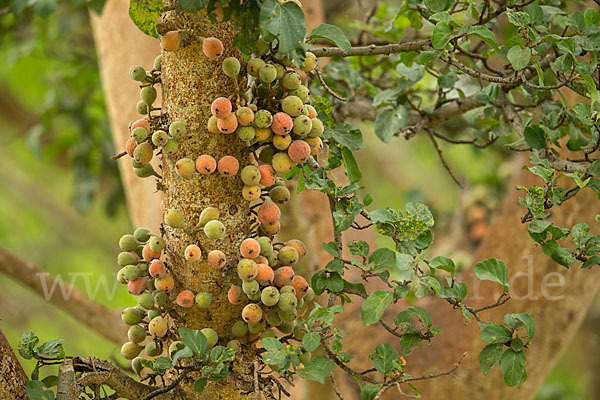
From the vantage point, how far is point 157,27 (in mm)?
882

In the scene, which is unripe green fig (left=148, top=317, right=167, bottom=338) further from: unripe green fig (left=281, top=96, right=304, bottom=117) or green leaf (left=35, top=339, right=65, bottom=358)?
unripe green fig (left=281, top=96, right=304, bottom=117)

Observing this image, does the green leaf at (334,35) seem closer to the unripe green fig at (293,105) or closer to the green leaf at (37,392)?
the unripe green fig at (293,105)

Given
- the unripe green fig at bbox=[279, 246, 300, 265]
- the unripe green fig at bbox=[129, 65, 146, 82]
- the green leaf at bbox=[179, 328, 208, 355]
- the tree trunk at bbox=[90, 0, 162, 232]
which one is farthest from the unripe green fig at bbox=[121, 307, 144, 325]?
the tree trunk at bbox=[90, 0, 162, 232]

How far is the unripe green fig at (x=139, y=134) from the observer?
2.86 ft

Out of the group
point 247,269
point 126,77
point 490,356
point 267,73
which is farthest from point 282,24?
point 126,77

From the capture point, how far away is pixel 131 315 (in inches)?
35.9

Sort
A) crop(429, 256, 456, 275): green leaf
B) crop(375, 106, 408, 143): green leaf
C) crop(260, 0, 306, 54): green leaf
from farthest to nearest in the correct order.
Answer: crop(375, 106, 408, 143): green leaf
crop(429, 256, 456, 275): green leaf
crop(260, 0, 306, 54): green leaf

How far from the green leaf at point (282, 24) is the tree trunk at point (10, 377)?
0.54 meters

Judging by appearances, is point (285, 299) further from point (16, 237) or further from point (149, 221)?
point (16, 237)

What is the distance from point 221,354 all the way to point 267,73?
36 cm

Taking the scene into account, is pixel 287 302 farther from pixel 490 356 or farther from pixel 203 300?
pixel 490 356

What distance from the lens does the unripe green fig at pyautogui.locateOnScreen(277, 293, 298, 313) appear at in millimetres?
859

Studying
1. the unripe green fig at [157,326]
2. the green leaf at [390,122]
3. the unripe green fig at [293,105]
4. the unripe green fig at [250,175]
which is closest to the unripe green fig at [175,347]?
the unripe green fig at [157,326]

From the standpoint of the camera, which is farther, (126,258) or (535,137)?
(535,137)
